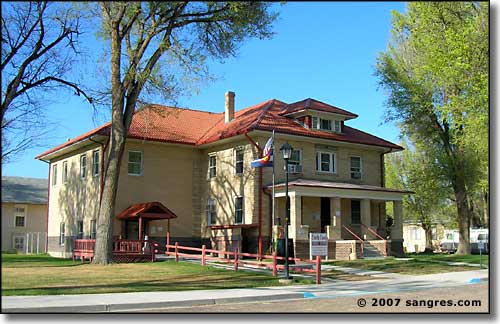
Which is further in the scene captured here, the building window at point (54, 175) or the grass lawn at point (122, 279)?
the building window at point (54, 175)

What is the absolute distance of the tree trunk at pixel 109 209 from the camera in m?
24.5

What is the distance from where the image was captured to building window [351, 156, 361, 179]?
33.6m

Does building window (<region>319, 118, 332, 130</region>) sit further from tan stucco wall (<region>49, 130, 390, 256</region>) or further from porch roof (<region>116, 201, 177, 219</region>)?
porch roof (<region>116, 201, 177, 219</region>)

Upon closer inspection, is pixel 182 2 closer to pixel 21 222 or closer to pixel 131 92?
pixel 131 92

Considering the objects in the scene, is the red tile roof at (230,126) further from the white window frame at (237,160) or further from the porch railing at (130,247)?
the porch railing at (130,247)

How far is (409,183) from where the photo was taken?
4422cm

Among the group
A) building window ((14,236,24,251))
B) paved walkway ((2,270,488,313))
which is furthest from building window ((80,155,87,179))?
paved walkway ((2,270,488,313))

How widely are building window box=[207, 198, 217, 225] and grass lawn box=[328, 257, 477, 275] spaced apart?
907 cm

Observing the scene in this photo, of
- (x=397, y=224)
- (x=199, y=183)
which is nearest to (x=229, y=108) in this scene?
(x=199, y=183)

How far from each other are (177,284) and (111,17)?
9183mm

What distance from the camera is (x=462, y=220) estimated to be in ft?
115

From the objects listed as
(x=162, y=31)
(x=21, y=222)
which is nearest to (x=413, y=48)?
(x=162, y=31)

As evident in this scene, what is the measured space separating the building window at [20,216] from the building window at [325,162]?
26460mm

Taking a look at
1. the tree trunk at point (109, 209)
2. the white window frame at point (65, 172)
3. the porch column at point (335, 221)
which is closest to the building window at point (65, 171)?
the white window frame at point (65, 172)
